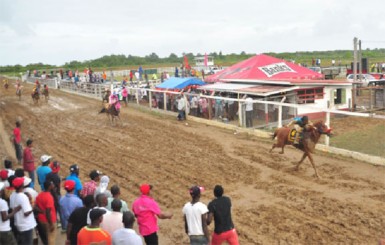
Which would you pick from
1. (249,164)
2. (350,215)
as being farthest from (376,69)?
(350,215)

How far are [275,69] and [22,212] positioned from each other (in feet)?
72.8

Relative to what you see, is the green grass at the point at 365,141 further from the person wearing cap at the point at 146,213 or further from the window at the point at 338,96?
the person wearing cap at the point at 146,213

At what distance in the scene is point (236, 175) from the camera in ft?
39.6

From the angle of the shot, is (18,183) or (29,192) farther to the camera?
(29,192)

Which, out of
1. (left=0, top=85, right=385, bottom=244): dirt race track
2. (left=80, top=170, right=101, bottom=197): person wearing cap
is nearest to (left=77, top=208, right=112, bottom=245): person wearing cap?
(left=80, top=170, right=101, bottom=197): person wearing cap

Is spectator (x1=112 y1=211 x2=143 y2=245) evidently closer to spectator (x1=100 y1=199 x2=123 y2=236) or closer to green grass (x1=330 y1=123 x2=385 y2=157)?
spectator (x1=100 y1=199 x2=123 y2=236)

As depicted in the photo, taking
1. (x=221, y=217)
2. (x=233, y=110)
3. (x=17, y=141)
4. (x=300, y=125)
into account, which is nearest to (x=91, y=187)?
(x=221, y=217)

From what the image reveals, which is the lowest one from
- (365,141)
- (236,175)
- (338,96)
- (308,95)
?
(236,175)

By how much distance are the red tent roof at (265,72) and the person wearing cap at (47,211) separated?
19.6 metres

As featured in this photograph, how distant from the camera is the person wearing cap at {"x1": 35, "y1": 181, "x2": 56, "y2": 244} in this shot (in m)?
6.71

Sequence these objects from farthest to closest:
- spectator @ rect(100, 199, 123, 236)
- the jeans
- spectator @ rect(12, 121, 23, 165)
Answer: spectator @ rect(12, 121, 23, 165) → the jeans → spectator @ rect(100, 199, 123, 236)

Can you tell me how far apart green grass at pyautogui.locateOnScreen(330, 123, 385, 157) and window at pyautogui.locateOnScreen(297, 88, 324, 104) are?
12.9ft

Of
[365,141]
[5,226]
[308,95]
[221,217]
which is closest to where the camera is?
[221,217]

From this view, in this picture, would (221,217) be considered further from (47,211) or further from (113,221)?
(47,211)
